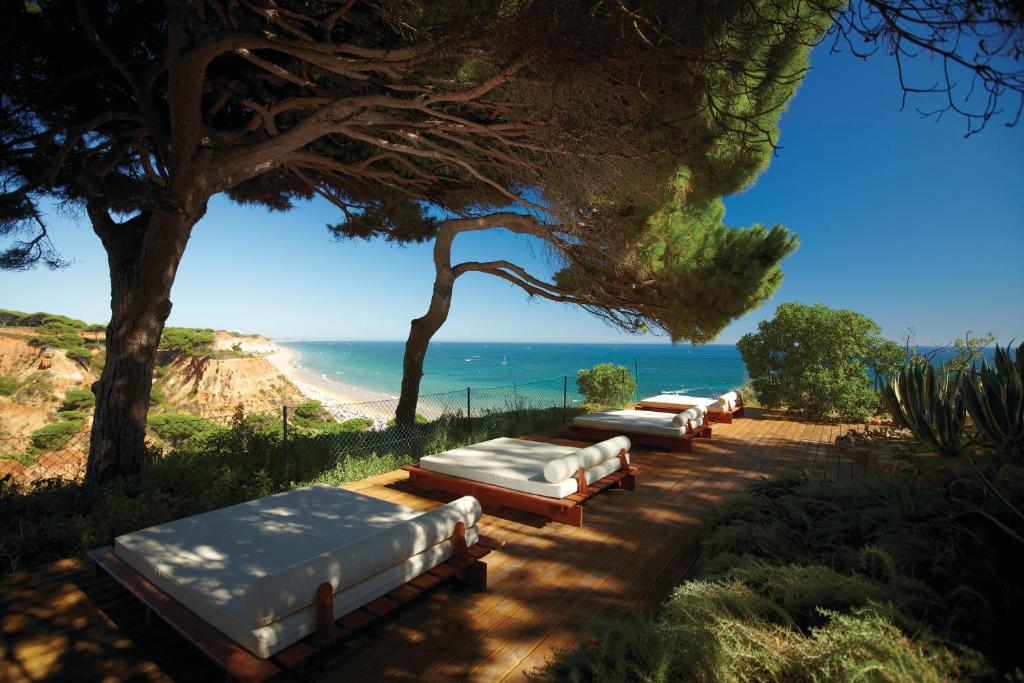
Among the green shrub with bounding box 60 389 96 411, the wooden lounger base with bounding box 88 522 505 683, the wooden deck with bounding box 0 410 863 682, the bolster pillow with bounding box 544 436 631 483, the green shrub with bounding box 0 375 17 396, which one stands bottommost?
the green shrub with bounding box 60 389 96 411

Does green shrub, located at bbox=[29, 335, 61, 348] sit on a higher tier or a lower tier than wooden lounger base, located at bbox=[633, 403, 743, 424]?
higher

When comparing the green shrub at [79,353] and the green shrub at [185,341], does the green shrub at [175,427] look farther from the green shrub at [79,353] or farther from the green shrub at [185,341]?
the green shrub at [185,341]

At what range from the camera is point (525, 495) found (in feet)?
13.2

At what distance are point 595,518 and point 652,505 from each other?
74 centimetres

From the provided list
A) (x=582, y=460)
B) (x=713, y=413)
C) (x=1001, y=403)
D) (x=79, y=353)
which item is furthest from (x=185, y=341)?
(x=1001, y=403)

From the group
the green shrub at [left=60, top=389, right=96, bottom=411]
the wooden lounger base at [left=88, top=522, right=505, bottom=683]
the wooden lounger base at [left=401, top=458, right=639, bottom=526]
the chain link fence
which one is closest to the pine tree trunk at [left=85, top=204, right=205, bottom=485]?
the chain link fence

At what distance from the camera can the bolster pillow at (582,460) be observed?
13.0ft

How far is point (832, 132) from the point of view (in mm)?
15758

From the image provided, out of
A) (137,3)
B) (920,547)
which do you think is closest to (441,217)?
(137,3)

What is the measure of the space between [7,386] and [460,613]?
30.1 m

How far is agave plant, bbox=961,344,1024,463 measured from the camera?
339 cm

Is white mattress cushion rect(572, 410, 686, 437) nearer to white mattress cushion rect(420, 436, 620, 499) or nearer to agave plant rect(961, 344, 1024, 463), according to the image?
white mattress cushion rect(420, 436, 620, 499)

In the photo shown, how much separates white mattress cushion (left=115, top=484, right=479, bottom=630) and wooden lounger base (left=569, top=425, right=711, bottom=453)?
4.47 meters

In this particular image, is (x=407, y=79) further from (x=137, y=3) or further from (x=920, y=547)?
(x=920, y=547)
